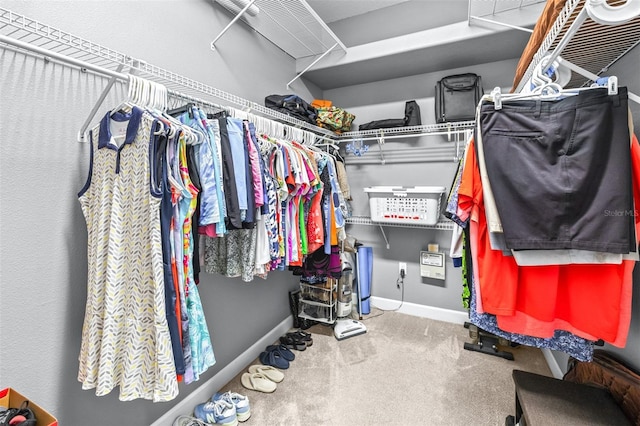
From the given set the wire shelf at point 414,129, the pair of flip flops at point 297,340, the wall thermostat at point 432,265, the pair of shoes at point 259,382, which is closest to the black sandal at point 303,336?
the pair of flip flops at point 297,340

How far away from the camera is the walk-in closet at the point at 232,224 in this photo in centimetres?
93

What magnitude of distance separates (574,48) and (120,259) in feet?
6.31

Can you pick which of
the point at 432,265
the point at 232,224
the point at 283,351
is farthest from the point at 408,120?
the point at 283,351

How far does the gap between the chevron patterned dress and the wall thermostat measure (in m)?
2.31

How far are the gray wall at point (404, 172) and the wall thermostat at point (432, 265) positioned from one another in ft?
0.20

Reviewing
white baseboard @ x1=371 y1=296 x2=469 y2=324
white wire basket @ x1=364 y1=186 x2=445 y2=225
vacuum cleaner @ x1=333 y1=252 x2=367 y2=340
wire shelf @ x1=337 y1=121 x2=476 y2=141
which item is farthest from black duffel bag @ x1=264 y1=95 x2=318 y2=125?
white baseboard @ x1=371 y1=296 x2=469 y2=324

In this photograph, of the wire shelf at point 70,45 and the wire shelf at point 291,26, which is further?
the wire shelf at point 291,26

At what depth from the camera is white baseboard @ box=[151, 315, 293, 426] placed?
4.99 ft

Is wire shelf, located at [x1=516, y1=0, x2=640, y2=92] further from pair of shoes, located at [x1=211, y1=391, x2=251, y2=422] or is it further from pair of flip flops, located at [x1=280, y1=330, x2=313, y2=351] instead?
pair of flip flops, located at [x1=280, y1=330, x2=313, y2=351]

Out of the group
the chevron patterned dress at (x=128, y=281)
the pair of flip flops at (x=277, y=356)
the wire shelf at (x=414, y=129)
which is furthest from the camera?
the wire shelf at (x=414, y=129)

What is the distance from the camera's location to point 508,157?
1.03 m

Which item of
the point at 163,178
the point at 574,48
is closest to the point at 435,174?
the point at 574,48

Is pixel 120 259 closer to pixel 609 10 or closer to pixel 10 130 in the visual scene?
pixel 10 130

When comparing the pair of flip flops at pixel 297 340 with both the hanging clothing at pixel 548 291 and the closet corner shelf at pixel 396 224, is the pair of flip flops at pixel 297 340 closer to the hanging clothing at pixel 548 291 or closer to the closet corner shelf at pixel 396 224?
the closet corner shelf at pixel 396 224
